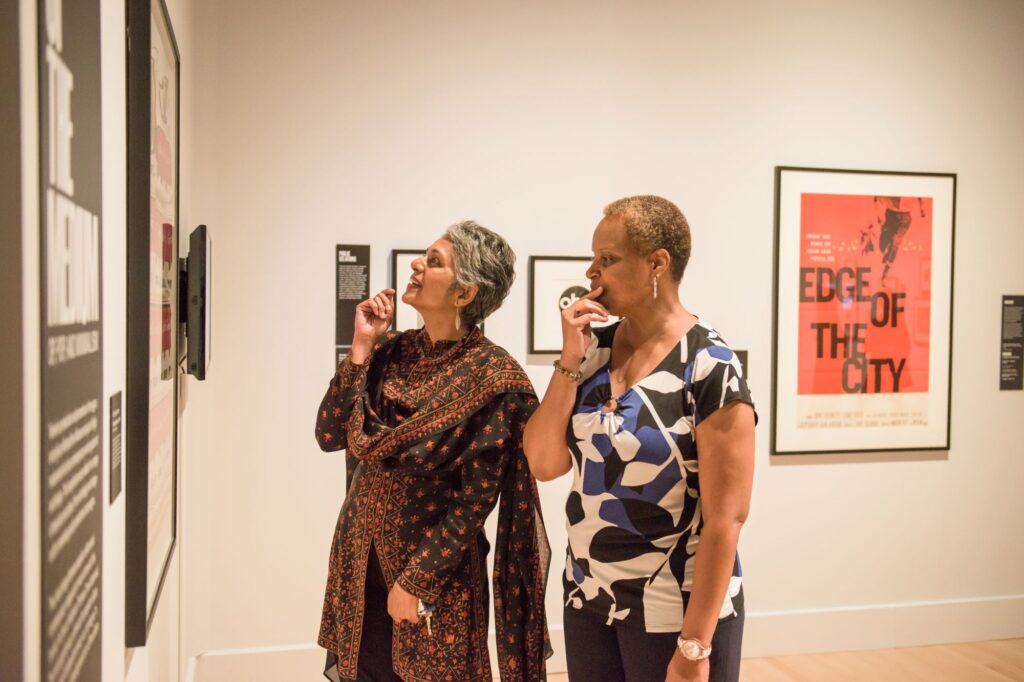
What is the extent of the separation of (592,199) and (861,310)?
127cm

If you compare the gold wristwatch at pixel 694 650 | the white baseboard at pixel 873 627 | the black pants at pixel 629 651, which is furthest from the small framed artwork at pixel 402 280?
the gold wristwatch at pixel 694 650

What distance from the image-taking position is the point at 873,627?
11.7 ft

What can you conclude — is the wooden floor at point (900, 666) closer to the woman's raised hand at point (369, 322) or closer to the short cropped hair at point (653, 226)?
the woman's raised hand at point (369, 322)

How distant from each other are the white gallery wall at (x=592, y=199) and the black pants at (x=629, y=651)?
1.42 m

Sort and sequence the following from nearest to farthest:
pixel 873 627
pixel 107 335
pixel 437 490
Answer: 1. pixel 107 335
2. pixel 437 490
3. pixel 873 627

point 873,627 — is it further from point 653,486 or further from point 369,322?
point 369,322

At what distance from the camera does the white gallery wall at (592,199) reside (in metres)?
3.01

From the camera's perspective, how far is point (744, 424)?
150cm

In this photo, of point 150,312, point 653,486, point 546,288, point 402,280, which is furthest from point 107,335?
point 546,288

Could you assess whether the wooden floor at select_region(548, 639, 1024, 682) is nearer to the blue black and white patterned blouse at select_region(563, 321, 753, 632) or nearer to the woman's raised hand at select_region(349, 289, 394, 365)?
the blue black and white patterned blouse at select_region(563, 321, 753, 632)

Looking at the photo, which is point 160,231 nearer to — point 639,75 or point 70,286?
point 70,286

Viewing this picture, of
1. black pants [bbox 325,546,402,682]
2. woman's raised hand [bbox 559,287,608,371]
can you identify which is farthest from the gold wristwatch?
black pants [bbox 325,546,402,682]

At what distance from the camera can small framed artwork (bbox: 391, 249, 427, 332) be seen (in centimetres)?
308

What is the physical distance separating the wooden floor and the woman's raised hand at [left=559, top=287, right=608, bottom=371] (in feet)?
6.66
